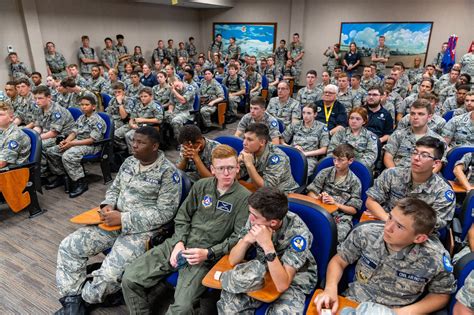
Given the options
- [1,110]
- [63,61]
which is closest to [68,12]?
[63,61]

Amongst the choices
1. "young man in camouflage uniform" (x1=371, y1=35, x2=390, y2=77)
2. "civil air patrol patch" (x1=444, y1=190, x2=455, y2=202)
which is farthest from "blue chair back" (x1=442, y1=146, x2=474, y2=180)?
"young man in camouflage uniform" (x1=371, y1=35, x2=390, y2=77)

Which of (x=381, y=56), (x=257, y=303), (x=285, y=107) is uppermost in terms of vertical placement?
(x=381, y=56)

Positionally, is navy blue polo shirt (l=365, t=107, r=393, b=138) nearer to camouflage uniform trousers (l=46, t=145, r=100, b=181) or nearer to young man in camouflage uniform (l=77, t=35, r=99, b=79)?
camouflage uniform trousers (l=46, t=145, r=100, b=181)

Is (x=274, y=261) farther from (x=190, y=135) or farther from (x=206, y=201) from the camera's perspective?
(x=190, y=135)

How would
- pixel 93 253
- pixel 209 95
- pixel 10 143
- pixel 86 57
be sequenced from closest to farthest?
1. pixel 93 253
2. pixel 10 143
3. pixel 209 95
4. pixel 86 57

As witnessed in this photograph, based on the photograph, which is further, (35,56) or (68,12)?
(68,12)

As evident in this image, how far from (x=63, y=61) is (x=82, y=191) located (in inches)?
217

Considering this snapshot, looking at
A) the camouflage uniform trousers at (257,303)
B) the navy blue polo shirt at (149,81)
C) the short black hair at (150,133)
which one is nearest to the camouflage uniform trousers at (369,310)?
the camouflage uniform trousers at (257,303)

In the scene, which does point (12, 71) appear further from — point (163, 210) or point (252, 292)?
point (252, 292)

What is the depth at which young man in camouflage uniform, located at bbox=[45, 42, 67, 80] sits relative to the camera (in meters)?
7.60

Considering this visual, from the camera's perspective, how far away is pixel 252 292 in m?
1.46

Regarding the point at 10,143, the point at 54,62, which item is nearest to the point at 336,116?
the point at 10,143

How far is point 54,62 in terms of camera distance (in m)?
7.66

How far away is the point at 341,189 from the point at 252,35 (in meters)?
10.3
